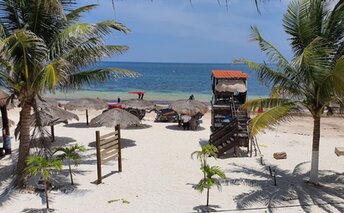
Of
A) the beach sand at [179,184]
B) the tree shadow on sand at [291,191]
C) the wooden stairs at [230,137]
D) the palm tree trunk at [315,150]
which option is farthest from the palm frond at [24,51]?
the wooden stairs at [230,137]

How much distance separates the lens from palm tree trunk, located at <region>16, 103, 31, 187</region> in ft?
29.7

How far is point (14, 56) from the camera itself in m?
8.12

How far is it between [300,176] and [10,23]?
9.24 meters

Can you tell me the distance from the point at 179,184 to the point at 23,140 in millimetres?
4351

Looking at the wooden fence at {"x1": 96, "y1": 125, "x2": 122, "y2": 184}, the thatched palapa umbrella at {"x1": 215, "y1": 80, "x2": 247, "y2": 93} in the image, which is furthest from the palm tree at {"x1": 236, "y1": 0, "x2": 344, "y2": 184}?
the thatched palapa umbrella at {"x1": 215, "y1": 80, "x2": 247, "y2": 93}

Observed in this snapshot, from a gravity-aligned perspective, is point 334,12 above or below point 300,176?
above

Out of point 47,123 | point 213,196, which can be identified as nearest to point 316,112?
point 213,196

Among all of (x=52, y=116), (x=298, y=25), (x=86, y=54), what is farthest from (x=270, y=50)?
(x=52, y=116)

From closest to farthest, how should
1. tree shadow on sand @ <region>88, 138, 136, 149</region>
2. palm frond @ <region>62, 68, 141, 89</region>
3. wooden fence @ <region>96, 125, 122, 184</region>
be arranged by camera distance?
palm frond @ <region>62, 68, 141, 89</region>, wooden fence @ <region>96, 125, 122, 184</region>, tree shadow on sand @ <region>88, 138, 136, 149</region>

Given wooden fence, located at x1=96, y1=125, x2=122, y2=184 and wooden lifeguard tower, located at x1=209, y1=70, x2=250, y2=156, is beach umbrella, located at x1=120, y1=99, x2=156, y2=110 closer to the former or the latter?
wooden lifeguard tower, located at x1=209, y1=70, x2=250, y2=156

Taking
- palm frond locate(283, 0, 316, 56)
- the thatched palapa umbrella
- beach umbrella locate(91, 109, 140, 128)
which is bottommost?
beach umbrella locate(91, 109, 140, 128)

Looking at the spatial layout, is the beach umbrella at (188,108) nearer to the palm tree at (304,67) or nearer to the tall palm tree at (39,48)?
the palm tree at (304,67)

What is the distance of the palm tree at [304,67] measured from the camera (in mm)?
8289

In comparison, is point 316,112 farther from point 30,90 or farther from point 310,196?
point 30,90
